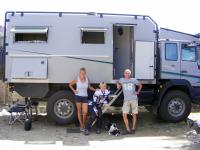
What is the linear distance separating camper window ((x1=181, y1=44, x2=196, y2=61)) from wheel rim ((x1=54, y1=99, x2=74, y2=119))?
12.6ft

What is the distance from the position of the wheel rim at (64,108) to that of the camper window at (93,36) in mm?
1874

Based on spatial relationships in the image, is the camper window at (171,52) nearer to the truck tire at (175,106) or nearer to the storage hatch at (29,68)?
the truck tire at (175,106)

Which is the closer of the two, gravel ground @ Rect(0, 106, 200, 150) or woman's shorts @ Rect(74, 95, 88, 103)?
gravel ground @ Rect(0, 106, 200, 150)

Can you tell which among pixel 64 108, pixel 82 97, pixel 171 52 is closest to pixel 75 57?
pixel 82 97

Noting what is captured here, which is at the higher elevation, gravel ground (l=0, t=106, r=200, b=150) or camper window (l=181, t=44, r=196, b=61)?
camper window (l=181, t=44, r=196, b=61)

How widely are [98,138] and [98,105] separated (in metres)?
1.25

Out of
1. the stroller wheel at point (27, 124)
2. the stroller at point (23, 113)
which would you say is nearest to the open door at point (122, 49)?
the stroller at point (23, 113)

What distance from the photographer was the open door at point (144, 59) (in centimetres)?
1516

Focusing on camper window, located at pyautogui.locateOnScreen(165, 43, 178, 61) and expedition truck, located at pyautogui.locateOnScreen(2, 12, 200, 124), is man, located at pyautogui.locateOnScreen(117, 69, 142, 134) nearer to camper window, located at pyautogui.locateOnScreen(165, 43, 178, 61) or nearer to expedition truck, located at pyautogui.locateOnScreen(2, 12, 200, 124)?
expedition truck, located at pyautogui.locateOnScreen(2, 12, 200, 124)

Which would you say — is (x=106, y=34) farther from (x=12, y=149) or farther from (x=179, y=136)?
(x=12, y=149)

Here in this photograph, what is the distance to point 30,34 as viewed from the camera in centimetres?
1523

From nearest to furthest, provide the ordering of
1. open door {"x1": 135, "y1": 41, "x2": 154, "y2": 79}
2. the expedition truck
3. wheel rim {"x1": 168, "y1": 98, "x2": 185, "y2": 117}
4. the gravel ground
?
the gravel ground → the expedition truck → open door {"x1": 135, "y1": 41, "x2": 154, "y2": 79} → wheel rim {"x1": 168, "y1": 98, "x2": 185, "y2": 117}

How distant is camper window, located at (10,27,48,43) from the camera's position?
48.1ft

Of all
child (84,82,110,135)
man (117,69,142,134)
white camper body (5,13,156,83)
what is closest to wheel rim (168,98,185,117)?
white camper body (5,13,156,83)
